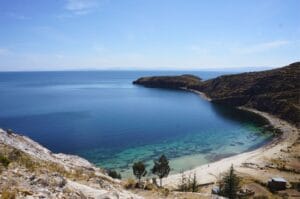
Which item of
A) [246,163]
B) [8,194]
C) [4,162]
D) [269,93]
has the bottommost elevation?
[246,163]

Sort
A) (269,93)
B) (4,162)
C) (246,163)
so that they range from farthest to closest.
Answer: (269,93) < (246,163) < (4,162)

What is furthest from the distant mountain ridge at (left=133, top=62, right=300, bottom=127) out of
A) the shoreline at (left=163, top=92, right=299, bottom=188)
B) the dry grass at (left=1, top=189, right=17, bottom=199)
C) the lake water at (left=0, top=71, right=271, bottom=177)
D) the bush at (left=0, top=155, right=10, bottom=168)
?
the dry grass at (left=1, top=189, right=17, bottom=199)

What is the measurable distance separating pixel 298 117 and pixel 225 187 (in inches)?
3404

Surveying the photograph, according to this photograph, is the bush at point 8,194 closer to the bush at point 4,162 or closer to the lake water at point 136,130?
the bush at point 4,162

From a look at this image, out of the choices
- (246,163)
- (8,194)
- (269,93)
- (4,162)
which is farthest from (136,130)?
(8,194)

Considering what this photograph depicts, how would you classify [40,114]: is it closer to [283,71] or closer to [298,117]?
[298,117]

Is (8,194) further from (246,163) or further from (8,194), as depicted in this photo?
(246,163)

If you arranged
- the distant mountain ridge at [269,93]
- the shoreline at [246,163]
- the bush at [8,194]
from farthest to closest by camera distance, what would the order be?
the distant mountain ridge at [269,93] < the shoreline at [246,163] < the bush at [8,194]

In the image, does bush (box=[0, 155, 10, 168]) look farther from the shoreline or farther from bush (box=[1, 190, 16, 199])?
the shoreline

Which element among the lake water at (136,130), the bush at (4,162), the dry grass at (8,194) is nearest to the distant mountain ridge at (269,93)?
the lake water at (136,130)

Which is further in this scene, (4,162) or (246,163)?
(246,163)

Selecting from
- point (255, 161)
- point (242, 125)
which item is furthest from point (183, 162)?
point (242, 125)

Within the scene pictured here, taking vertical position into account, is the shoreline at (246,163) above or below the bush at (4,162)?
below

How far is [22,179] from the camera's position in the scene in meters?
18.5
